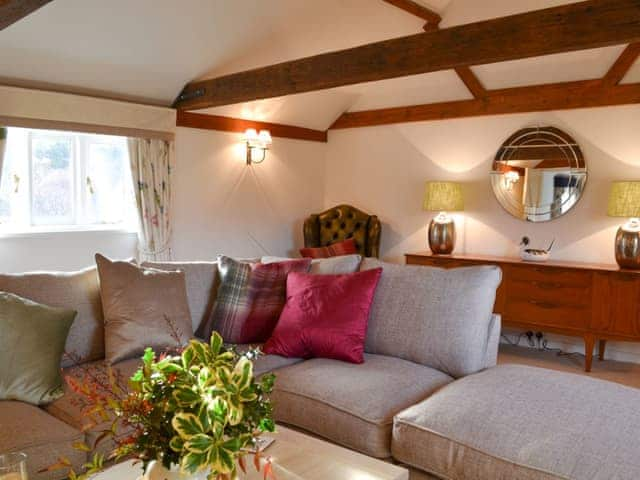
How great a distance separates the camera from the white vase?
3.77 ft

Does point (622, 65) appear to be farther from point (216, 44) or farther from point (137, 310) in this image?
point (137, 310)

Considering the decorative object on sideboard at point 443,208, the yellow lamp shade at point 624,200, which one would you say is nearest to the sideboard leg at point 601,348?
the yellow lamp shade at point 624,200

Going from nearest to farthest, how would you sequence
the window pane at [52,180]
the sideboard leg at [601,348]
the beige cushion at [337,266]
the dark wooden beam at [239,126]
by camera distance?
the beige cushion at [337,266] < the window pane at [52,180] < the sideboard leg at [601,348] < the dark wooden beam at [239,126]

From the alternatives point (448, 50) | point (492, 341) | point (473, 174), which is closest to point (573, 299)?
point (473, 174)

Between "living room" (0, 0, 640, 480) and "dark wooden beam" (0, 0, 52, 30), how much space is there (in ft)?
0.05

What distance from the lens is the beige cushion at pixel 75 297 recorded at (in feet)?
8.10

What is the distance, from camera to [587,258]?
479 centimetres

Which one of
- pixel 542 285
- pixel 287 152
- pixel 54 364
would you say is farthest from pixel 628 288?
pixel 54 364

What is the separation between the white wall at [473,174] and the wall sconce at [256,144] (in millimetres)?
1054

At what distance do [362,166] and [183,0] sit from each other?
9.26 feet

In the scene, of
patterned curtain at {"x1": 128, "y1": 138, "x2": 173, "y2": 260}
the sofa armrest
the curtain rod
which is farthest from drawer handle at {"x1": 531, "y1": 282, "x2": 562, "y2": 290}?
the curtain rod

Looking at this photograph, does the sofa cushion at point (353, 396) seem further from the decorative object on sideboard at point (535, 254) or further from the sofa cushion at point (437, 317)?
the decorative object on sideboard at point (535, 254)

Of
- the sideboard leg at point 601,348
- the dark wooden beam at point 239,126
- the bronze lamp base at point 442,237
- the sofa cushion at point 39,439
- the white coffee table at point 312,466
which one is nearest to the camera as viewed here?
the white coffee table at point 312,466

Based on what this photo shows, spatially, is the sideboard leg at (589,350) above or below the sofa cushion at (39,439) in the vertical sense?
below
